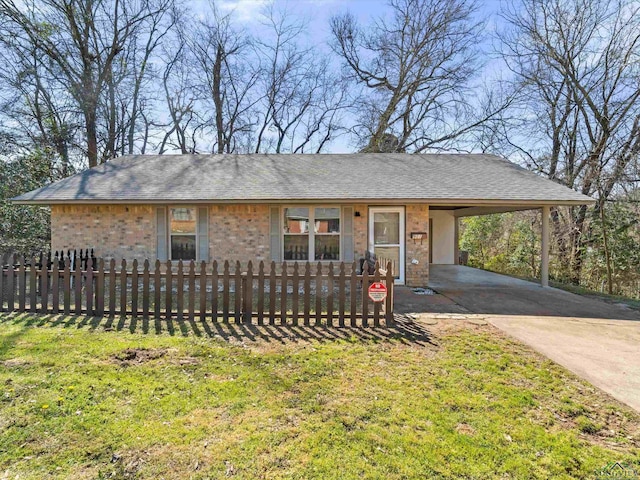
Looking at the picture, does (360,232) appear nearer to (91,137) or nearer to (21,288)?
(21,288)

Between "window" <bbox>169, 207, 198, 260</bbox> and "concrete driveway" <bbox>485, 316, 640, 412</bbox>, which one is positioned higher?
"window" <bbox>169, 207, 198, 260</bbox>

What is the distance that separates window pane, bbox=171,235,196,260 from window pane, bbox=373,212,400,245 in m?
5.33

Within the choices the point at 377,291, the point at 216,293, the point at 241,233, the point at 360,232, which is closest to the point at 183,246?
the point at 241,233

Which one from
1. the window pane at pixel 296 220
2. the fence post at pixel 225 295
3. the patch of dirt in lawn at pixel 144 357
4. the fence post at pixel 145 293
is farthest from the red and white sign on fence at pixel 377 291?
the window pane at pixel 296 220

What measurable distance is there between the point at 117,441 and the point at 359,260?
762cm

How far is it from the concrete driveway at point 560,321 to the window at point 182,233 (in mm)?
6025

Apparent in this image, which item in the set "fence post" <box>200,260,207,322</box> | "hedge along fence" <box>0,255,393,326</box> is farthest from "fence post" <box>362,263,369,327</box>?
"fence post" <box>200,260,207,322</box>

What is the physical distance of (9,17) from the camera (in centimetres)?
1689

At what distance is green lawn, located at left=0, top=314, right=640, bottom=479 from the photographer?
8.08 ft

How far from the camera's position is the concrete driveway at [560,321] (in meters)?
4.21

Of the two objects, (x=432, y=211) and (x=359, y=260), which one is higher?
(x=432, y=211)

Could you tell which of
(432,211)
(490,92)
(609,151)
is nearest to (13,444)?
(432,211)

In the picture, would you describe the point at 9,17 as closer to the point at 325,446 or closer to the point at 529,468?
the point at 325,446

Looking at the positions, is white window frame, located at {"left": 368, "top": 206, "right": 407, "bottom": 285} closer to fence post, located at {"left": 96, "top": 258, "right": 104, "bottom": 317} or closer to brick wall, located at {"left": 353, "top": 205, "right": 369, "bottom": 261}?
brick wall, located at {"left": 353, "top": 205, "right": 369, "bottom": 261}
